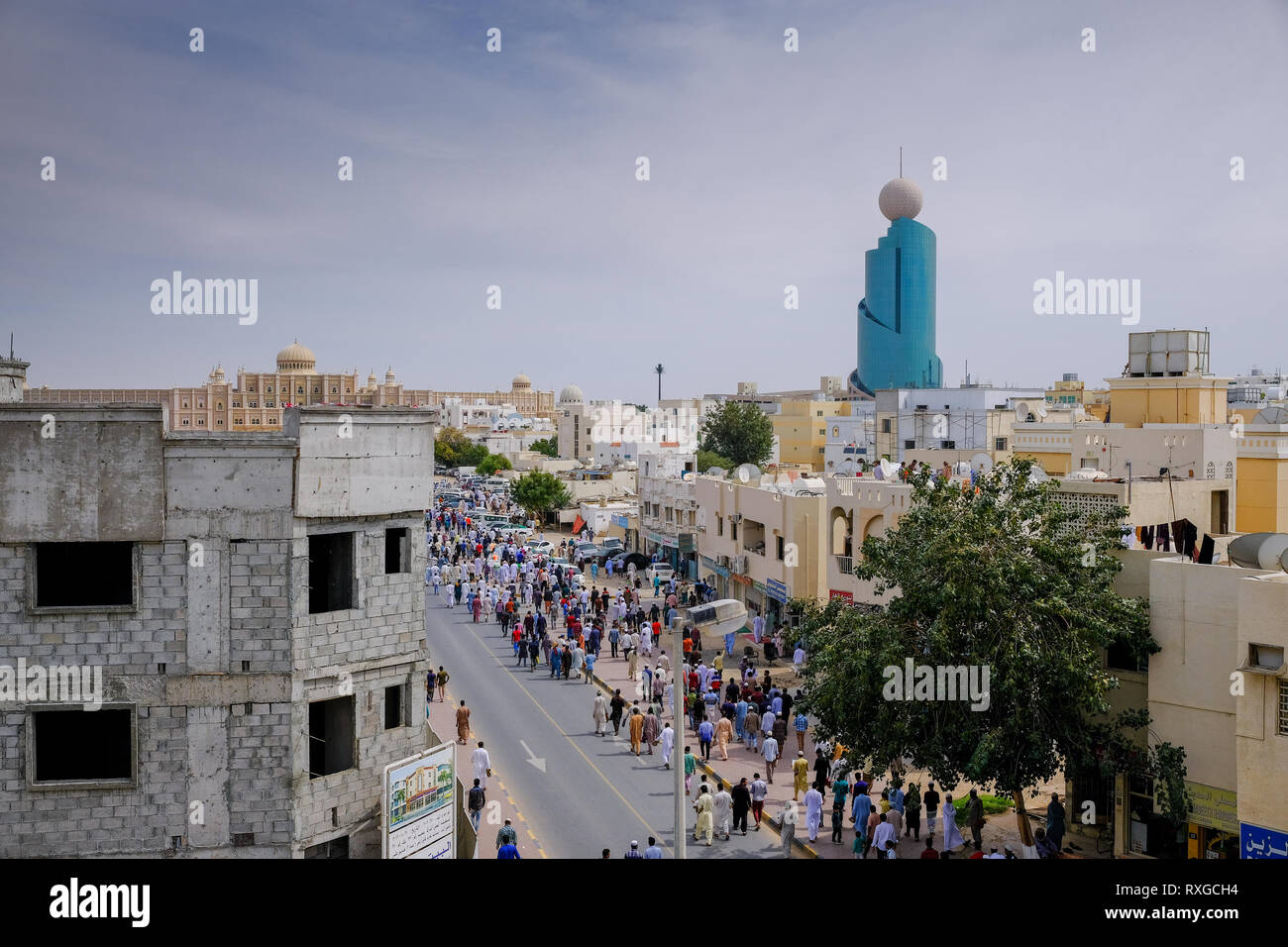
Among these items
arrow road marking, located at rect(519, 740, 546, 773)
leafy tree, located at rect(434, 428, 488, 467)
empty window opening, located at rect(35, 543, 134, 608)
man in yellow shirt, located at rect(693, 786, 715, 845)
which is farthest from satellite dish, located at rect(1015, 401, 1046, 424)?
leafy tree, located at rect(434, 428, 488, 467)

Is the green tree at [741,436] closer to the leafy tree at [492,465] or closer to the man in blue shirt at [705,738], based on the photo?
the leafy tree at [492,465]

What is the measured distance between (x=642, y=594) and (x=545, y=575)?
4115 mm

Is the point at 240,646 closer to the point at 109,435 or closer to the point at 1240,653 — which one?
the point at 109,435

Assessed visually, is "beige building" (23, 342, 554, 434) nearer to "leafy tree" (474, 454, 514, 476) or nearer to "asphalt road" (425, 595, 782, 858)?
"leafy tree" (474, 454, 514, 476)

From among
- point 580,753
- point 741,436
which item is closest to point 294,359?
point 741,436

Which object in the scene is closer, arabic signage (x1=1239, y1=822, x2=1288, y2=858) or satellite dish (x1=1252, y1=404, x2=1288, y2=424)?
arabic signage (x1=1239, y1=822, x2=1288, y2=858)

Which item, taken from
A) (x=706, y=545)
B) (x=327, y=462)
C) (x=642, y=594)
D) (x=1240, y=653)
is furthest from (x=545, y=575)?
(x=1240, y=653)

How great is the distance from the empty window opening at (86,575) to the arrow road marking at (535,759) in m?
9.68

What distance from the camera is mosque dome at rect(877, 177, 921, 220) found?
142375mm

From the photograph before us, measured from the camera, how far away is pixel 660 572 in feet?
147

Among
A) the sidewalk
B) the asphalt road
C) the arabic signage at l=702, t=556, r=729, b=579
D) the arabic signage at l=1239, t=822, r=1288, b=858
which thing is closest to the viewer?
the arabic signage at l=1239, t=822, r=1288, b=858

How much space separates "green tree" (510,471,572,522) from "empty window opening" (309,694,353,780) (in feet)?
179

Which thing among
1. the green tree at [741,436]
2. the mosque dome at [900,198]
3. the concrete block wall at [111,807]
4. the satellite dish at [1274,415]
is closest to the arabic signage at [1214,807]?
the concrete block wall at [111,807]
